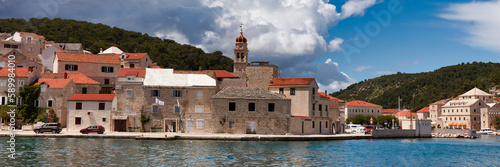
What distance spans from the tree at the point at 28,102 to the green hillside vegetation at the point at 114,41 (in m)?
55.4

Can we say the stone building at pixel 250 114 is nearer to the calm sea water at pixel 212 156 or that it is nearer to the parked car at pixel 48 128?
the calm sea water at pixel 212 156

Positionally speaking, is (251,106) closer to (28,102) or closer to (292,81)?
(292,81)

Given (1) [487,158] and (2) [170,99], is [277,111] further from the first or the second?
(1) [487,158]

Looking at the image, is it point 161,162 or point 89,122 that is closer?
point 161,162

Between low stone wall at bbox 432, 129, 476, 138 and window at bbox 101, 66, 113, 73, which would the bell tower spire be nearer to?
window at bbox 101, 66, 113, 73

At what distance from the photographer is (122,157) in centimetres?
3216

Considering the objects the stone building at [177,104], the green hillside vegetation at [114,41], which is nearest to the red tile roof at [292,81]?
the stone building at [177,104]

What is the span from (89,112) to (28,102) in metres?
8.72

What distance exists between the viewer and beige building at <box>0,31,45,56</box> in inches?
3605

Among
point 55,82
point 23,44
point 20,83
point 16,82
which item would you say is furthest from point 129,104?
point 23,44

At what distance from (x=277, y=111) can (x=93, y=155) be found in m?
26.8

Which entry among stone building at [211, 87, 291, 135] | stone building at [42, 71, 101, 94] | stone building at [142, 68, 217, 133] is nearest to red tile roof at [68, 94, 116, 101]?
stone building at [142, 68, 217, 133]

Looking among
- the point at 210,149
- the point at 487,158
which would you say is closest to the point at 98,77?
the point at 210,149

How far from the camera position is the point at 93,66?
2768 inches
